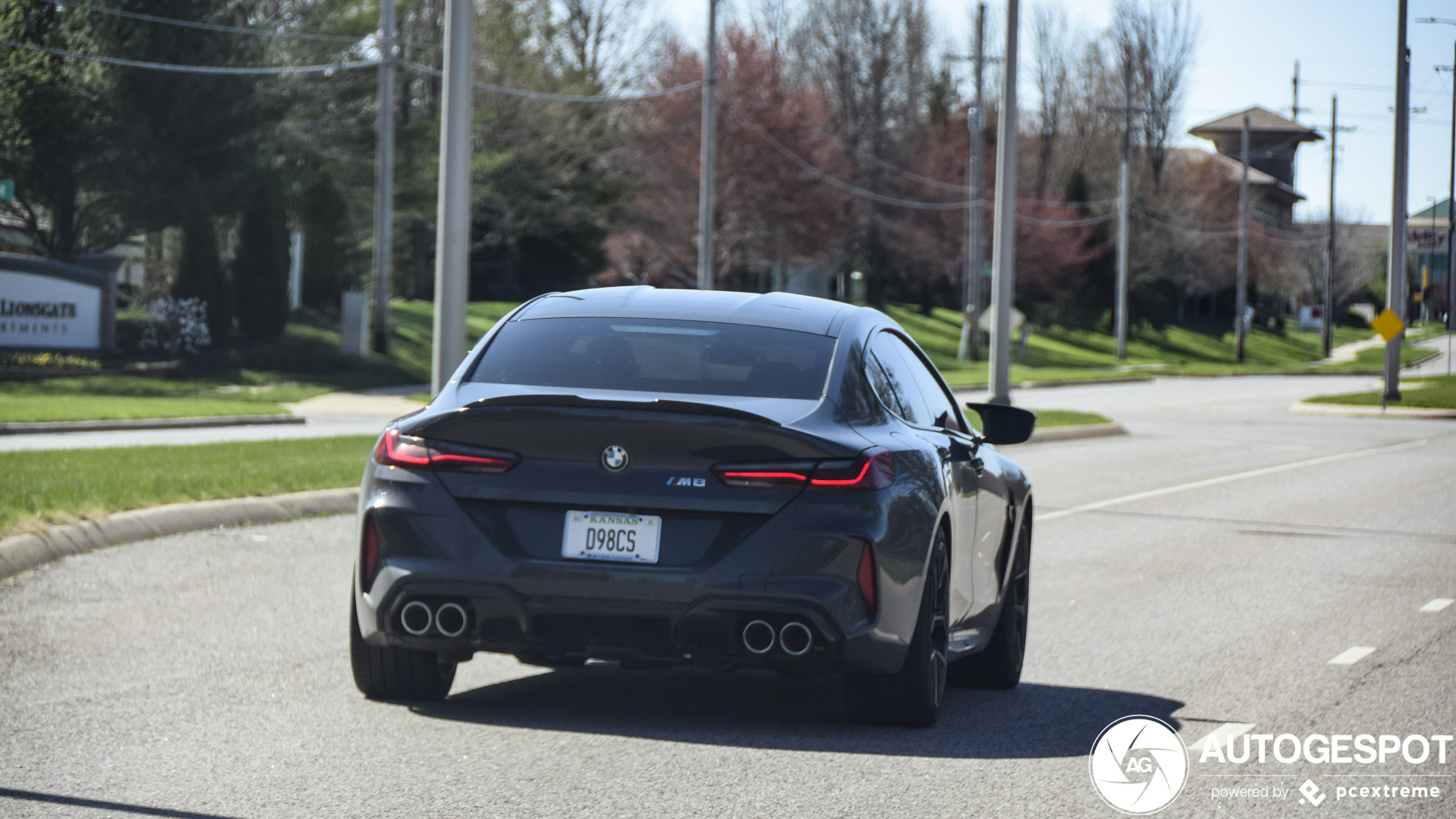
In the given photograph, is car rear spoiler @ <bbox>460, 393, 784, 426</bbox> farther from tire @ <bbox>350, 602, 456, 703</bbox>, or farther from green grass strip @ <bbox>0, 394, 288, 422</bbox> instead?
green grass strip @ <bbox>0, 394, 288, 422</bbox>

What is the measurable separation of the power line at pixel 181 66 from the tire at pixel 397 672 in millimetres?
28976

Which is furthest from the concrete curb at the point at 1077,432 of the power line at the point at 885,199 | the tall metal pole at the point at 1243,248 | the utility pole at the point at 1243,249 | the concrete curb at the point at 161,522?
the utility pole at the point at 1243,249

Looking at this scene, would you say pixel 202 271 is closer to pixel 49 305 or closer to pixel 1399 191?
pixel 49 305

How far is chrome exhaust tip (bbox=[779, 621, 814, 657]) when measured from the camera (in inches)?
223

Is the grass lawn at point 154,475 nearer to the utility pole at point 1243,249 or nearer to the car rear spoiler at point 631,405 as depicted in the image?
the car rear spoiler at point 631,405

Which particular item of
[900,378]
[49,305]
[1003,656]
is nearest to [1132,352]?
[49,305]

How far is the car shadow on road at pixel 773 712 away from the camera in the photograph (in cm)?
608

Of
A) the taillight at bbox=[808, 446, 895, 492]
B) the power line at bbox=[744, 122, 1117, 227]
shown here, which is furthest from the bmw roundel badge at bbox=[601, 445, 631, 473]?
the power line at bbox=[744, 122, 1117, 227]

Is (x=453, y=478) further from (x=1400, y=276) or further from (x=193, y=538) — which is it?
(x=1400, y=276)

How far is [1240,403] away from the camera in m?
39.3

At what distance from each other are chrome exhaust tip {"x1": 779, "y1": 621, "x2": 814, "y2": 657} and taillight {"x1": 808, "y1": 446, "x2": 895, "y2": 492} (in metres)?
0.46

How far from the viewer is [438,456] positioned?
585 cm

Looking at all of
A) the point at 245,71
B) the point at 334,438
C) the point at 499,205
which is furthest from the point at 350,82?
the point at 334,438

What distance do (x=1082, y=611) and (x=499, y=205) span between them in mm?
42417
